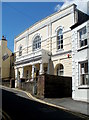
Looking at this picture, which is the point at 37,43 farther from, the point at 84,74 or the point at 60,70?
the point at 84,74

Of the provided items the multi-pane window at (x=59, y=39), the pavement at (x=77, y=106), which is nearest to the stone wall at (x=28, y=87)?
the pavement at (x=77, y=106)

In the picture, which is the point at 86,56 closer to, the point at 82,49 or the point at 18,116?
the point at 82,49

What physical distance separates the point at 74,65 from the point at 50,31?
11.2m

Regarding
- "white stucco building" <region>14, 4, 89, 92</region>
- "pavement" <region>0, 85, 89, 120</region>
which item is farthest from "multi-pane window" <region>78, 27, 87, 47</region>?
"white stucco building" <region>14, 4, 89, 92</region>

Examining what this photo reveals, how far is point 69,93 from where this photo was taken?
2000 cm

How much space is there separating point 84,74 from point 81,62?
1.03 m

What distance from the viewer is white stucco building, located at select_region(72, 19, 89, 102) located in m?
15.9

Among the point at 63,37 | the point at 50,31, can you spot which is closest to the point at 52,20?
the point at 50,31

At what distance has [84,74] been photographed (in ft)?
53.2

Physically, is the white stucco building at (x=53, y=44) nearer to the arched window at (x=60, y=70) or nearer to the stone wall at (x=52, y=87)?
the arched window at (x=60, y=70)

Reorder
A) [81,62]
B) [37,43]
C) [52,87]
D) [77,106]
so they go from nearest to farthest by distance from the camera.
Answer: [77,106]
[81,62]
[52,87]
[37,43]

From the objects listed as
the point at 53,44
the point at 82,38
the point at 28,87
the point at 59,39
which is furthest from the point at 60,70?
the point at 82,38

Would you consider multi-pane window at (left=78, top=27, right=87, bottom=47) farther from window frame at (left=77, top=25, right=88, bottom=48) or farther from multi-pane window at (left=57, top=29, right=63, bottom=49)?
multi-pane window at (left=57, top=29, right=63, bottom=49)

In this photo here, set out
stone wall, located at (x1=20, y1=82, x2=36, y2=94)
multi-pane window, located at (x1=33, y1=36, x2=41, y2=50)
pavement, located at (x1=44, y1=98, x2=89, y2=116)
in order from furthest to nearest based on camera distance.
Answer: multi-pane window, located at (x1=33, y1=36, x2=41, y2=50), stone wall, located at (x1=20, y1=82, x2=36, y2=94), pavement, located at (x1=44, y1=98, x2=89, y2=116)
